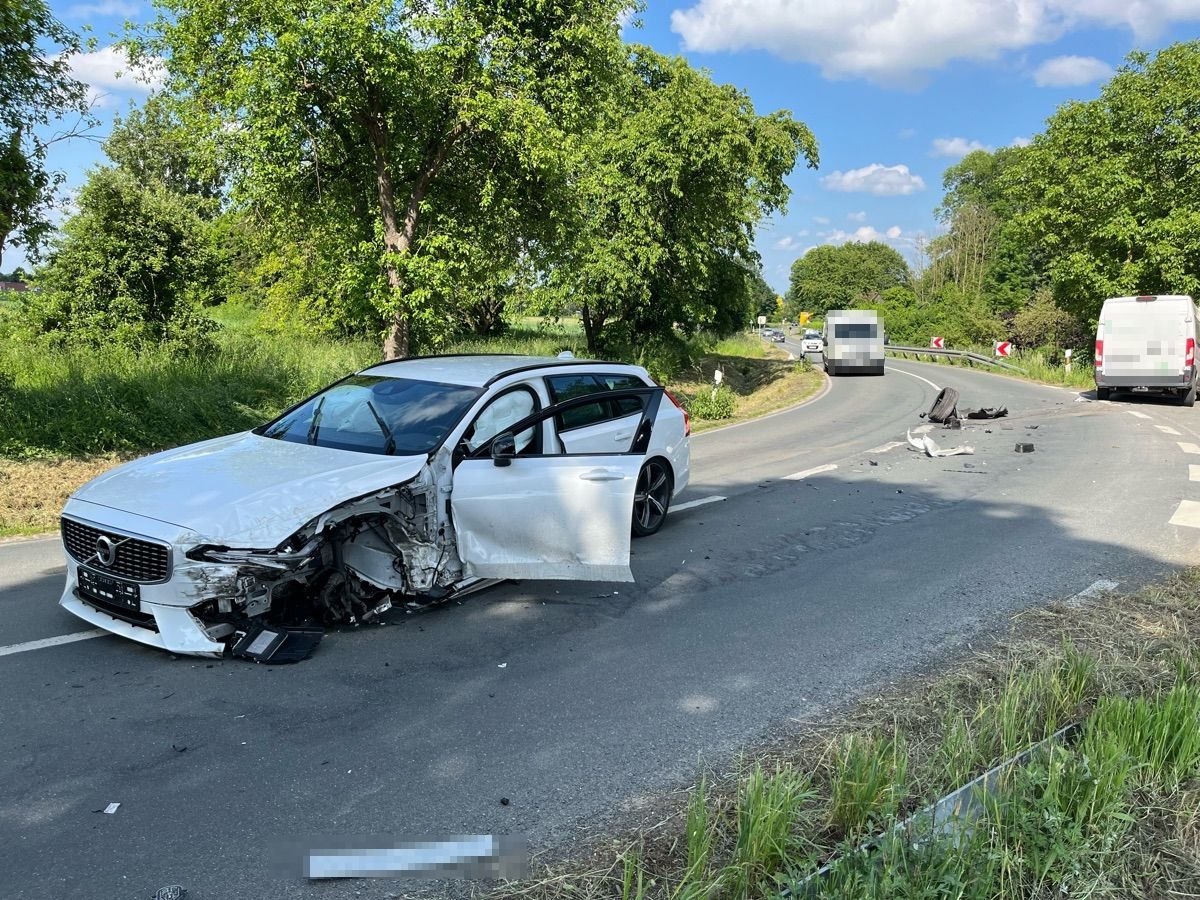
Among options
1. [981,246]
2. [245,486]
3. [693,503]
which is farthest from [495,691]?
[981,246]

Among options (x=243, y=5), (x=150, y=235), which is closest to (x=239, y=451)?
(x=243, y=5)

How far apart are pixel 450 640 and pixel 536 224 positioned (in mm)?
11250

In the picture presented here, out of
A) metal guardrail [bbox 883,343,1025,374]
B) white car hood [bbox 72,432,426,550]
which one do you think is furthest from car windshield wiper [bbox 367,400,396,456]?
metal guardrail [bbox 883,343,1025,374]

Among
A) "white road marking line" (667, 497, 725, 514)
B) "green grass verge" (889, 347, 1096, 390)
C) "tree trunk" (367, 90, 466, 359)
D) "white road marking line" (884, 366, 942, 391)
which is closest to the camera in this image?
"white road marking line" (667, 497, 725, 514)

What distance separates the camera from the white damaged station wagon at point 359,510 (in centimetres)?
455

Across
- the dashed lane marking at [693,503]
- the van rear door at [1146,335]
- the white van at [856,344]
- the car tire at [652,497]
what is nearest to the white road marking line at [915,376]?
the white van at [856,344]

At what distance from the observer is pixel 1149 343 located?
19328 mm

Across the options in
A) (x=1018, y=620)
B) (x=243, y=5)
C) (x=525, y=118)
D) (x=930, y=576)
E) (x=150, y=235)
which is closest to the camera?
(x=1018, y=620)

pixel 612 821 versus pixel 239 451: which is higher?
pixel 239 451

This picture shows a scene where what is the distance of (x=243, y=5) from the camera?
10.8 meters

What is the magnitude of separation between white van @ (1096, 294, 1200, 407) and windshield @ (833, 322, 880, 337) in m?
15.3

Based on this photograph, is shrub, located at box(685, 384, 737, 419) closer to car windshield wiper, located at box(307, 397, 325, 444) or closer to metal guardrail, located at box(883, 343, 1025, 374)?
car windshield wiper, located at box(307, 397, 325, 444)

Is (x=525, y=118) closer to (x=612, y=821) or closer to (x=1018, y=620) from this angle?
(x=1018, y=620)

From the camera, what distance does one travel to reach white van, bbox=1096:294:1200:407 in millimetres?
19016
